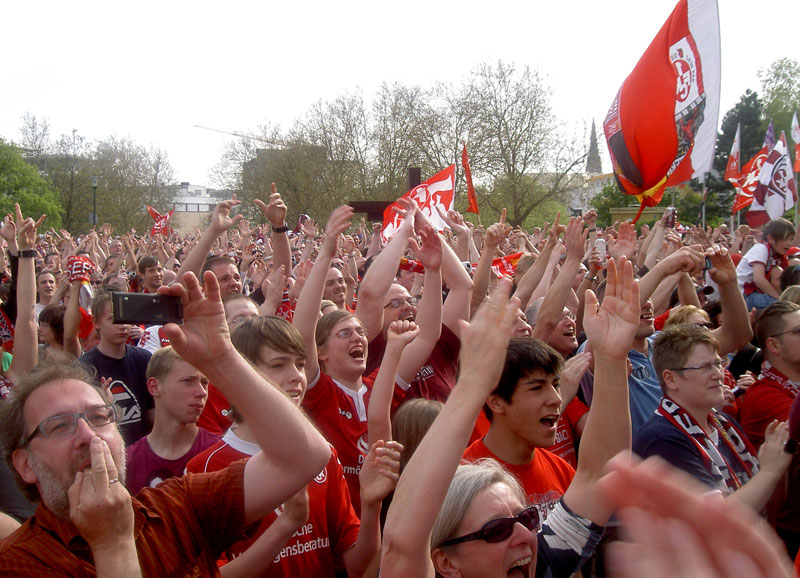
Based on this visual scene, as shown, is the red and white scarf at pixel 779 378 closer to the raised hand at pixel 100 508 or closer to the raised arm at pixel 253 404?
the raised arm at pixel 253 404

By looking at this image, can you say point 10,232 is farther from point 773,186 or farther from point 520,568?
point 773,186

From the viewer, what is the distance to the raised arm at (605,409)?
2230 mm

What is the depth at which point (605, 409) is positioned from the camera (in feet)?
7.51

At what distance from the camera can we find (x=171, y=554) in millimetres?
1946

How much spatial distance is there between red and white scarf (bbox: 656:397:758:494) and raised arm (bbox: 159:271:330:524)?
5.84 ft

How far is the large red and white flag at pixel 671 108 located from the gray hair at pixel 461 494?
198 inches

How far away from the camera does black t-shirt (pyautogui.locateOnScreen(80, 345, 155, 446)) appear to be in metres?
4.24

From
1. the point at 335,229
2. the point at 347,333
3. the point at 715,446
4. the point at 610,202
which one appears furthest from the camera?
the point at 610,202

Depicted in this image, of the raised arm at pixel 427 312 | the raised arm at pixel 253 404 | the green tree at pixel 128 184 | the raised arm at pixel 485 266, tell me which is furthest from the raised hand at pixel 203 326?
the green tree at pixel 128 184

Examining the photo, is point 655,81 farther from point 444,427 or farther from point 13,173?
point 13,173

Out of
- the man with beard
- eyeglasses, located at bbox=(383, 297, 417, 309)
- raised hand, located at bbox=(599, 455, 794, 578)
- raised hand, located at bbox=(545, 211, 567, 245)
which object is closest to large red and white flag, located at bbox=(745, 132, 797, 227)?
raised hand, located at bbox=(545, 211, 567, 245)

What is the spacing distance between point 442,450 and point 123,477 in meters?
0.92

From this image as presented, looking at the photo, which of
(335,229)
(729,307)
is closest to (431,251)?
(335,229)

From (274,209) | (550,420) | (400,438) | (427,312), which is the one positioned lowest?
(400,438)
